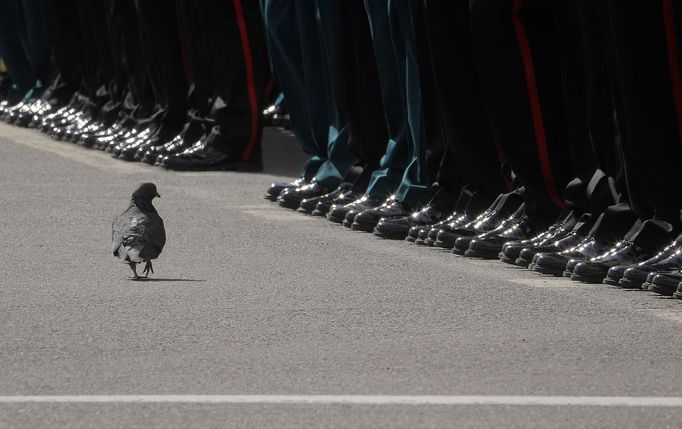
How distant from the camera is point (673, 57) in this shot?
794 centimetres

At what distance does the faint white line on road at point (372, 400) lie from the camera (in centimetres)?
552

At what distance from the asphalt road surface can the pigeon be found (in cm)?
11

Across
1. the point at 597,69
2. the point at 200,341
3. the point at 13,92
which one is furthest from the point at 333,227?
the point at 13,92

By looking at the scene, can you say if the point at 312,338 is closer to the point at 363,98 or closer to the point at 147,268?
the point at 147,268

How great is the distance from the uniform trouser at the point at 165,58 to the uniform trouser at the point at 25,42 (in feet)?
16.6

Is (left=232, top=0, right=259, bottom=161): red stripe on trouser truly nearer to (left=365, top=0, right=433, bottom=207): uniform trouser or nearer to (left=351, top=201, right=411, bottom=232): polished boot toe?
→ (left=365, top=0, right=433, bottom=207): uniform trouser

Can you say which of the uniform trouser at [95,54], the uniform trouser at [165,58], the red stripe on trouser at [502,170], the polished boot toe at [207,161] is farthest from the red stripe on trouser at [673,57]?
the uniform trouser at [95,54]

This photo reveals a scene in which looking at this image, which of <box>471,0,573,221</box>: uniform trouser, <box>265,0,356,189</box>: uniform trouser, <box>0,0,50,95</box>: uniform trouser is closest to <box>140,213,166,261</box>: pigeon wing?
<box>471,0,573,221</box>: uniform trouser

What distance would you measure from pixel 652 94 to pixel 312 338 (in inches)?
78.8

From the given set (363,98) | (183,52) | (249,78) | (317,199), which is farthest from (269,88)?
(363,98)

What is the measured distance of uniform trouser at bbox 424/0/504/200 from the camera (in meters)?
9.38

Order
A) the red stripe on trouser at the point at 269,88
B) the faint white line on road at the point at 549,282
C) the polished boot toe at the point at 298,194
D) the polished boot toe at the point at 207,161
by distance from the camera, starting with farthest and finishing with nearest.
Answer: the red stripe on trouser at the point at 269,88
the polished boot toe at the point at 207,161
the polished boot toe at the point at 298,194
the faint white line on road at the point at 549,282

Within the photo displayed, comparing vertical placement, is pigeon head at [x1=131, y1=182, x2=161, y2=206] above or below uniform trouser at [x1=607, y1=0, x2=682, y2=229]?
below

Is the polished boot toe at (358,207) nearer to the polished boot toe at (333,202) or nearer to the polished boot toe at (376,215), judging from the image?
the polished boot toe at (376,215)
